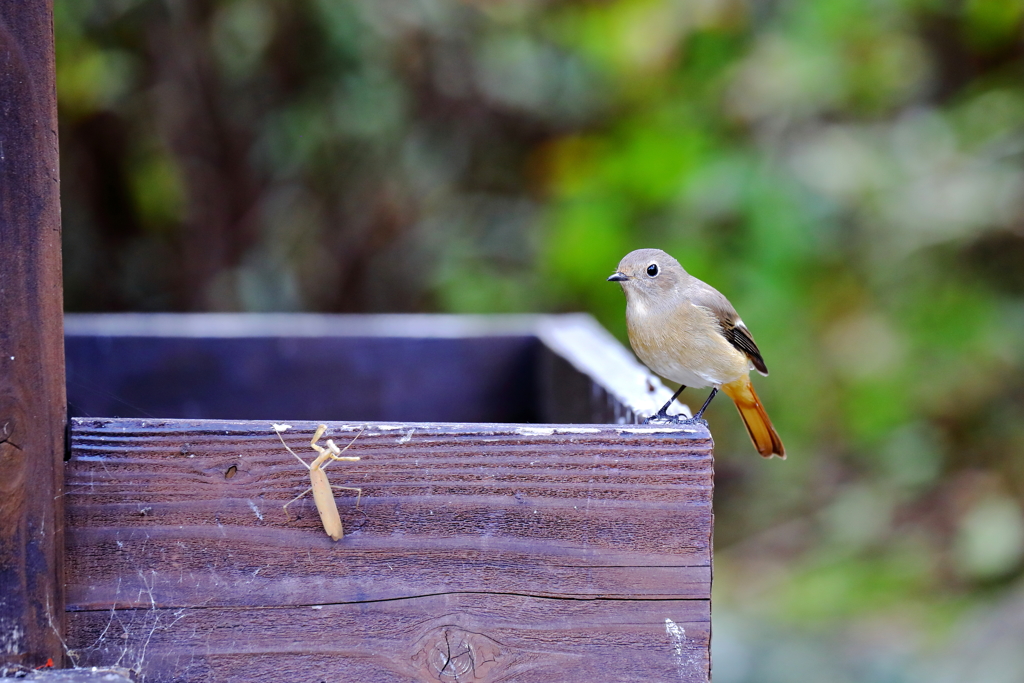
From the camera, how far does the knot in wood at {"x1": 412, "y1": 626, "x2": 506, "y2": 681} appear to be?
1417 mm

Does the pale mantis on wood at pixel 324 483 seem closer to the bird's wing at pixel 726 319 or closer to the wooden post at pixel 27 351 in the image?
the wooden post at pixel 27 351

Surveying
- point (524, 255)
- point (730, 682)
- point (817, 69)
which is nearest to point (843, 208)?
point (817, 69)

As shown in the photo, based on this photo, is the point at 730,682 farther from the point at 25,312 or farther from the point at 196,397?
the point at 25,312

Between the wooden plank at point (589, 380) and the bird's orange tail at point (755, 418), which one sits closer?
the wooden plank at point (589, 380)

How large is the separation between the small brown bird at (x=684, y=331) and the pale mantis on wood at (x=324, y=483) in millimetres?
1184

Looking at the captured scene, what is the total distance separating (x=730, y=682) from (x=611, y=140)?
2827mm

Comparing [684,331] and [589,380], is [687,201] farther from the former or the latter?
[589,380]

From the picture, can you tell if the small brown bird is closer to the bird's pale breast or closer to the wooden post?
the bird's pale breast

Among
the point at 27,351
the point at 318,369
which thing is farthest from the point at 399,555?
the point at 318,369

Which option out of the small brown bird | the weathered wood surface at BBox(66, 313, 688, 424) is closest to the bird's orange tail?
the small brown bird

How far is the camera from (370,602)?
1.41 meters

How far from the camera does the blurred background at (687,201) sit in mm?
4656

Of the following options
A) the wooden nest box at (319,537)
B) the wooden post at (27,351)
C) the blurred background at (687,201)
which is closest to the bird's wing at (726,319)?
the wooden nest box at (319,537)

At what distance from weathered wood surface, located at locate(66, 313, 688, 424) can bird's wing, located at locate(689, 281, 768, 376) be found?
1.13ft
